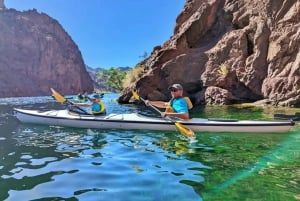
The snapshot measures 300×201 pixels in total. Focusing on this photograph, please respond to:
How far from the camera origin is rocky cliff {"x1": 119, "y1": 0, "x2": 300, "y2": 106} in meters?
20.1

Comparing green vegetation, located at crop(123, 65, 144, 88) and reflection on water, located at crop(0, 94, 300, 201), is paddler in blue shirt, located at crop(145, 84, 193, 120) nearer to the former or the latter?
reflection on water, located at crop(0, 94, 300, 201)

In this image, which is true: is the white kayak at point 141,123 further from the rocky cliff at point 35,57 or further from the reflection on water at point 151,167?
the rocky cliff at point 35,57

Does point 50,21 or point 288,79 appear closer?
point 288,79

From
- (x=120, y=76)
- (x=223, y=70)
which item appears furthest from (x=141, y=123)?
(x=120, y=76)

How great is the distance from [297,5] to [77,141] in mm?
16848

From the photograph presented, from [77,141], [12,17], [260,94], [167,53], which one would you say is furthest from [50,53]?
[77,141]

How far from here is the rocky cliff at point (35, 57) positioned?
102 metres

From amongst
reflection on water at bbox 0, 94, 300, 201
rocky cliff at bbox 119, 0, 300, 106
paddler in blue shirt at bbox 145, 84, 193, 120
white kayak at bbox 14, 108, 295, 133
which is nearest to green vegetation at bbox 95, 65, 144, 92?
rocky cliff at bbox 119, 0, 300, 106

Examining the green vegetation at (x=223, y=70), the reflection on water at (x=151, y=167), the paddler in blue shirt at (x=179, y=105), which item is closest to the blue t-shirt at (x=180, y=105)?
the paddler in blue shirt at (x=179, y=105)

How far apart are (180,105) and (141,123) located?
1647mm

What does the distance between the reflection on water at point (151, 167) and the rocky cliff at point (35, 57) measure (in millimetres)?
92469

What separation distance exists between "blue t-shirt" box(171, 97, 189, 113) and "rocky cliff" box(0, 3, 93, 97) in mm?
91860

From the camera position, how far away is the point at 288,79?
64.0ft

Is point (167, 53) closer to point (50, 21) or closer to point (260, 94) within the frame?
point (260, 94)
